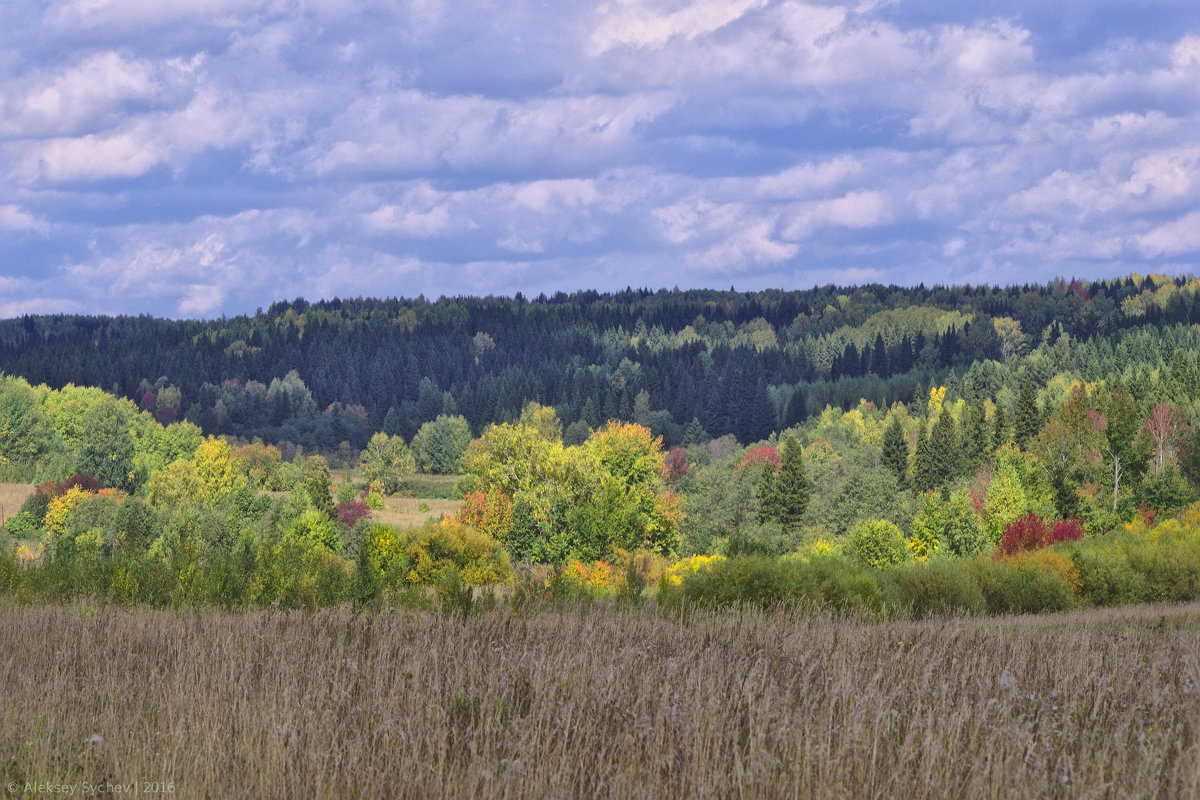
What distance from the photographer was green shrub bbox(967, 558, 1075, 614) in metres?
34.6

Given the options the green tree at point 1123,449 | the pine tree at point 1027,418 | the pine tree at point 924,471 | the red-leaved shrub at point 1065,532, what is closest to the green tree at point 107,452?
the pine tree at point 924,471

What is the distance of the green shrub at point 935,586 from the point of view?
98.7 ft

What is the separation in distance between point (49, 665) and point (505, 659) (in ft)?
15.3

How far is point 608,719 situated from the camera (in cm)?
705

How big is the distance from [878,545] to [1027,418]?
6414cm

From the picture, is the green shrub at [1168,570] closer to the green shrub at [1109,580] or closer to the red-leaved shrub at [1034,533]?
the green shrub at [1109,580]

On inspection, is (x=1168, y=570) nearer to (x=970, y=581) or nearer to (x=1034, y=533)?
(x=970, y=581)

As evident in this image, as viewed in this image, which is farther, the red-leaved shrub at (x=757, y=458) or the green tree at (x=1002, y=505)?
the red-leaved shrub at (x=757, y=458)

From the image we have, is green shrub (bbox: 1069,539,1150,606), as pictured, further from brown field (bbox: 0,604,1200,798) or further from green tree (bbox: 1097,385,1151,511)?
green tree (bbox: 1097,385,1151,511)

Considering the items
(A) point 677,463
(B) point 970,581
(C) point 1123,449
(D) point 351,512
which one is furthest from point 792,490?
(B) point 970,581

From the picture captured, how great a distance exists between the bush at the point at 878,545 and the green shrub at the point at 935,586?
36.8 metres

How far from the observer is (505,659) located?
8.39 m

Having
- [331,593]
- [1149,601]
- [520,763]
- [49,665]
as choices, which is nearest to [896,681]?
[520,763]

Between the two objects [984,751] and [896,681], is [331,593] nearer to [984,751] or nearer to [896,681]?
[896,681]
